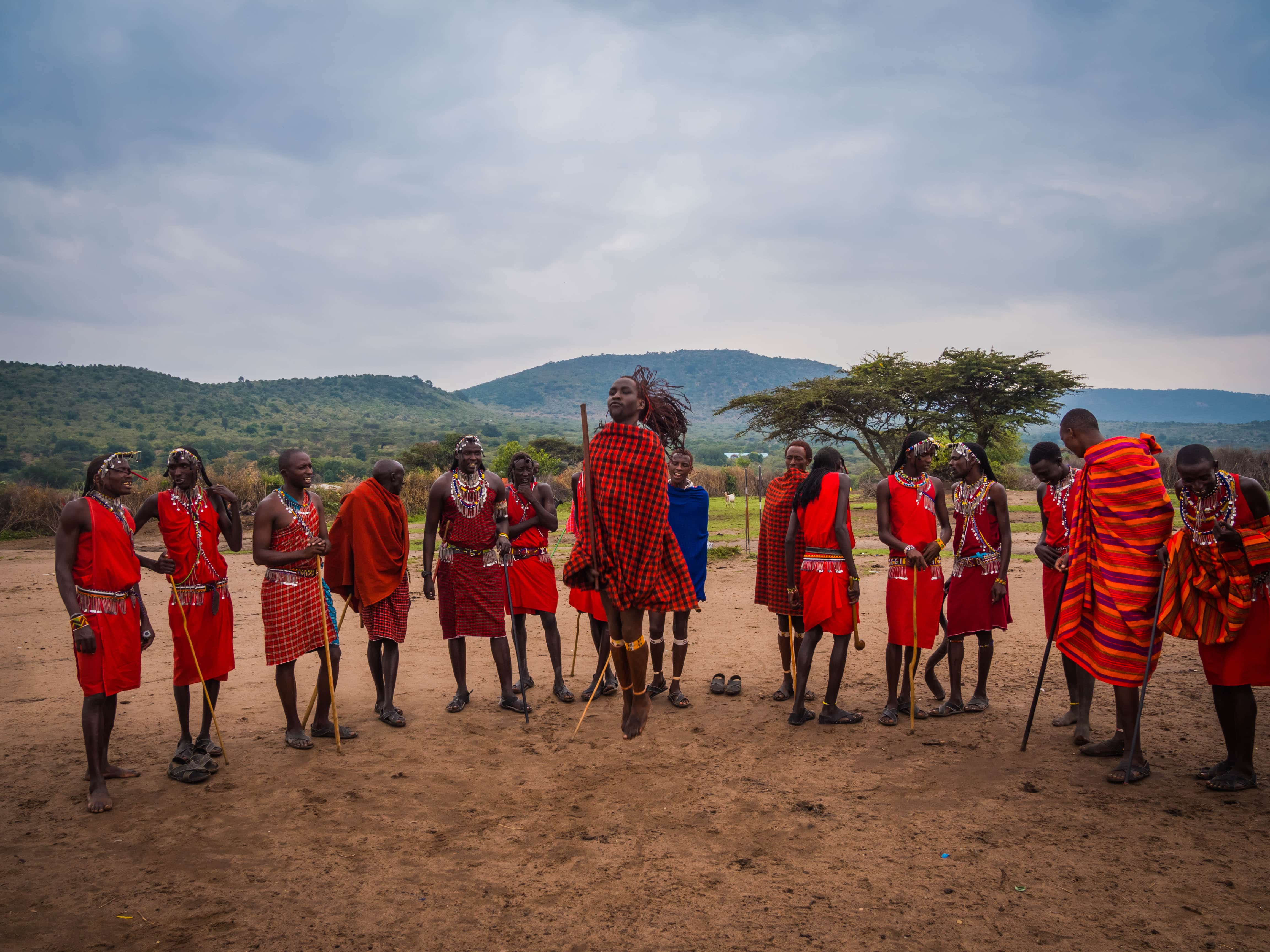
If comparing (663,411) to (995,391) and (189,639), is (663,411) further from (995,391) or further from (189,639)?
(995,391)

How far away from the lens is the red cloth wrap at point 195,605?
5.14 metres

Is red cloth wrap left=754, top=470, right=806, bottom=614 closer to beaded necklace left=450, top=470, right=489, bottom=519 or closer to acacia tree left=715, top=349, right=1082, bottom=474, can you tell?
beaded necklace left=450, top=470, right=489, bottom=519

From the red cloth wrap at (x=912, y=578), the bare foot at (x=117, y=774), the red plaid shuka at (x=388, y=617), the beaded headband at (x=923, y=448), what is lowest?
the bare foot at (x=117, y=774)

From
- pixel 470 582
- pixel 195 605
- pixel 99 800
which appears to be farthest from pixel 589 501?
pixel 99 800

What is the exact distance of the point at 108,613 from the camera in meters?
4.76

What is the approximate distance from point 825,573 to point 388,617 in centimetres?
342

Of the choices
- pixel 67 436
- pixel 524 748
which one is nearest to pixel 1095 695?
pixel 524 748

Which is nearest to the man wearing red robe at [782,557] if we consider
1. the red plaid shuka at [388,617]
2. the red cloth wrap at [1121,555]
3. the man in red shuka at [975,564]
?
the man in red shuka at [975,564]

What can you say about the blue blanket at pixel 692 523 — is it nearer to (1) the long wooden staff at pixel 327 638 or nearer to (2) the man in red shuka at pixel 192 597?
(1) the long wooden staff at pixel 327 638

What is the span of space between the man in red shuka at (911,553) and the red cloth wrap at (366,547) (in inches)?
148

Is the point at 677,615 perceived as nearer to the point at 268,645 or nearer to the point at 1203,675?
the point at 268,645

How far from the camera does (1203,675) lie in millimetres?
7176

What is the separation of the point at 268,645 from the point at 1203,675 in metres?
8.04

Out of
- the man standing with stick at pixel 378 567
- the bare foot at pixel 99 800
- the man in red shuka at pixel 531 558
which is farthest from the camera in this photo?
the man in red shuka at pixel 531 558
